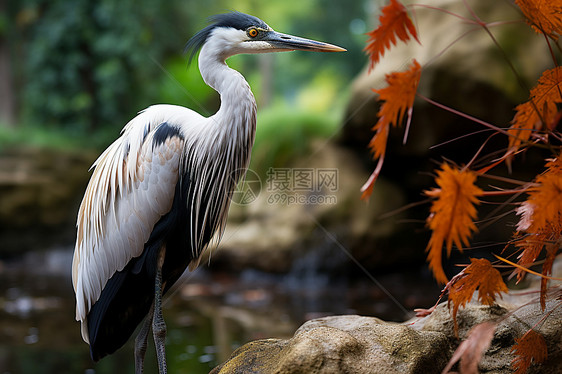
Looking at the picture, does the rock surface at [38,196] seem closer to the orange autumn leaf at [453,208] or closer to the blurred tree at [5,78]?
the blurred tree at [5,78]

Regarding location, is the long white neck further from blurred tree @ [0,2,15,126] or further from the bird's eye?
blurred tree @ [0,2,15,126]

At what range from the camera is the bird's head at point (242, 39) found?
6.97 feet

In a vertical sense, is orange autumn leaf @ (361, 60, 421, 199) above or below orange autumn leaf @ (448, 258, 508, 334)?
above

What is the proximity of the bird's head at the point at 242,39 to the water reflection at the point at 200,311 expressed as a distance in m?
1.58

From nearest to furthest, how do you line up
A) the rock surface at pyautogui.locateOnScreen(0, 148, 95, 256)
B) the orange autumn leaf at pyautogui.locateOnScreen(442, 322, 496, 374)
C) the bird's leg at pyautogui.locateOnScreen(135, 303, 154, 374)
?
the orange autumn leaf at pyautogui.locateOnScreen(442, 322, 496, 374), the bird's leg at pyautogui.locateOnScreen(135, 303, 154, 374), the rock surface at pyautogui.locateOnScreen(0, 148, 95, 256)

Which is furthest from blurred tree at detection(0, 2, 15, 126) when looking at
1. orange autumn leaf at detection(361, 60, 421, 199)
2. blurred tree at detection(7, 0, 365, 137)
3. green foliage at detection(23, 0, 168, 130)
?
orange autumn leaf at detection(361, 60, 421, 199)

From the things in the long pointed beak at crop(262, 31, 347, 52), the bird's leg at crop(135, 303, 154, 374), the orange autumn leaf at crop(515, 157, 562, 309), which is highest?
the long pointed beak at crop(262, 31, 347, 52)

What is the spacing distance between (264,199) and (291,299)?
143 cm

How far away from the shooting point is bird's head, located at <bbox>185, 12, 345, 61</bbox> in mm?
2125

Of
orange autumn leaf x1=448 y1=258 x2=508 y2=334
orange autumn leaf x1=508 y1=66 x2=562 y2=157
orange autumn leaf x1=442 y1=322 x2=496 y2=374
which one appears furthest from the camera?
orange autumn leaf x1=508 y1=66 x2=562 y2=157

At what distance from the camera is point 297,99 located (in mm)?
14062

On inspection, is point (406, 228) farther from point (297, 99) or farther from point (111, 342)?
point (297, 99)

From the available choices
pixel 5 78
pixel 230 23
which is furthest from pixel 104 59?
pixel 230 23

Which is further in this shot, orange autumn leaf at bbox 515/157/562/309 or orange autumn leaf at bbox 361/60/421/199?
orange autumn leaf at bbox 361/60/421/199
